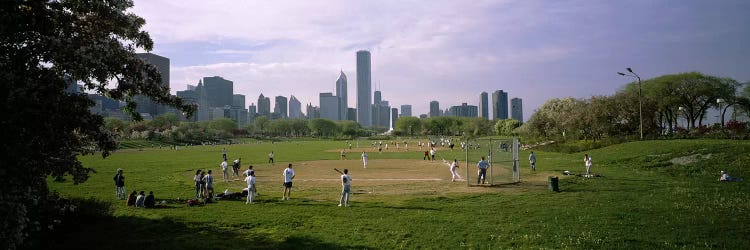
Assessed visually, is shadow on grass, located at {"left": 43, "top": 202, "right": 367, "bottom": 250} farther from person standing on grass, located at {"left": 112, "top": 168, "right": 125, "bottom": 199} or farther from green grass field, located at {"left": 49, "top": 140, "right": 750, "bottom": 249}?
person standing on grass, located at {"left": 112, "top": 168, "right": 125, "bottom": 199}

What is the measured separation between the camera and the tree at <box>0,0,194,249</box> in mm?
8227

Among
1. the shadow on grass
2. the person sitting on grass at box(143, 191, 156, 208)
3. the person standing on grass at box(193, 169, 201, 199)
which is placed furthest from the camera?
the person standing on grass at box(193, 169, 201, 199)

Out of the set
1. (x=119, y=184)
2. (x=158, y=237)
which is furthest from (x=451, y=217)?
(x=119, y=184)

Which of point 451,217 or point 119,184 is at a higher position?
point 119,184

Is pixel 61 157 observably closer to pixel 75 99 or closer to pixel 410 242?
pixel 75 99

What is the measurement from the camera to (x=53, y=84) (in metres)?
9.08

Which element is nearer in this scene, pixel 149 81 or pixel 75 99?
pixel 75 99

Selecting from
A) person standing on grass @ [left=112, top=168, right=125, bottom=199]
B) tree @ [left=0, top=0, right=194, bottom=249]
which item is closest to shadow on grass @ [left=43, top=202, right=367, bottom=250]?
tree @ [left=0, top=0, right=194, bottom=249]

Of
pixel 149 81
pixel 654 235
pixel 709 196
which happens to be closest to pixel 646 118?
pixel 709 196

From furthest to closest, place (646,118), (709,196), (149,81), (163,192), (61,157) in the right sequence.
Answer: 1. (646,118)
2. (163,192)
3. (709,196)
4. (149,81)
5. (61,157)

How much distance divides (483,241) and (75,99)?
11.3 m

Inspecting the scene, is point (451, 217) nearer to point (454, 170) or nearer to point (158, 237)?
point (158, 237)

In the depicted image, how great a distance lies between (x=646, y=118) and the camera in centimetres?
6141

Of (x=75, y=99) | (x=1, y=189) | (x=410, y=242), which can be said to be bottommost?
(x=410, y=242)
